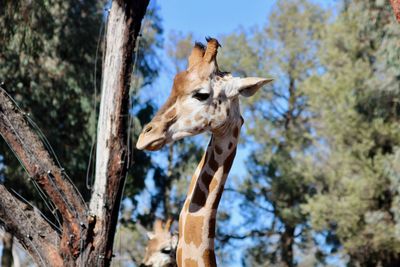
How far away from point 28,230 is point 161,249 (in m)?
4.66

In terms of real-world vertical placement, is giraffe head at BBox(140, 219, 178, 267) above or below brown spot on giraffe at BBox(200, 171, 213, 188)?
above

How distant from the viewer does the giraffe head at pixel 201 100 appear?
3930mm

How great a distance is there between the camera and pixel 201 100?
4.09 meters

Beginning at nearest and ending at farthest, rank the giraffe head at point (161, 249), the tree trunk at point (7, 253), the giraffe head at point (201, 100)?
the giraffe head at point (201, 100), the giraffe head at point (161, 249), the tree trunk at point (7, 253)

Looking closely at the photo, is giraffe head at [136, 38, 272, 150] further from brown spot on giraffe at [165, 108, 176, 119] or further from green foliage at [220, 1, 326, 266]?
green foliage at [220, 1, 326, 266]

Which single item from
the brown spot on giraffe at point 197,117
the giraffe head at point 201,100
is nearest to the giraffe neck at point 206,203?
the giraffe head at point 201,100

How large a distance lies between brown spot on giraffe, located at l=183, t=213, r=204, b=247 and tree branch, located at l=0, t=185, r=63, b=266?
106 centimetres

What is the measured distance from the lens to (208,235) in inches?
160

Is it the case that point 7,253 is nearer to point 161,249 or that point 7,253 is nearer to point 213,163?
point 161,249

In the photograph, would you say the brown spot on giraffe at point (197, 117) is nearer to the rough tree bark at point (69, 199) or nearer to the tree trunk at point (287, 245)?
the rough tree bark at point (69, 199)

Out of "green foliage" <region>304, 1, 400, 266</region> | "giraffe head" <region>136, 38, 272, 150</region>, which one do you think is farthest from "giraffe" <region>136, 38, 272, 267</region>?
"green foliage" <region>304, 1, 400, 266</region>

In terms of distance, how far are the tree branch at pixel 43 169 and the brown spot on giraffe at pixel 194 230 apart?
1017mm

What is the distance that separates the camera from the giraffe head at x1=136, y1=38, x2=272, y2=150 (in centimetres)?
393

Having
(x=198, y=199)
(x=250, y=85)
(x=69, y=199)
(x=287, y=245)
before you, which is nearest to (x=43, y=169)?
(x=69, y=199)
